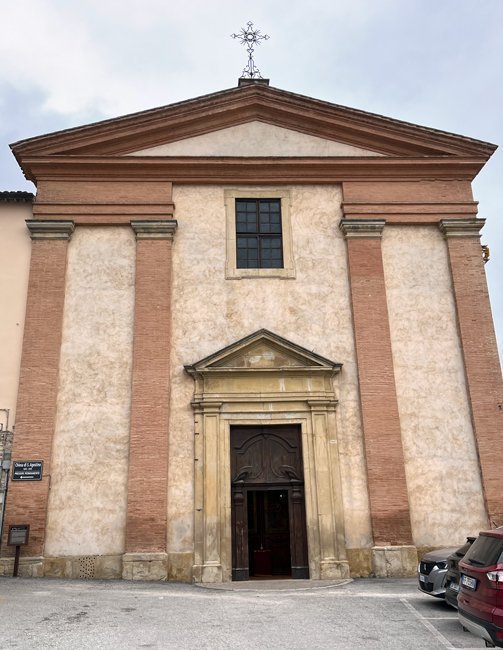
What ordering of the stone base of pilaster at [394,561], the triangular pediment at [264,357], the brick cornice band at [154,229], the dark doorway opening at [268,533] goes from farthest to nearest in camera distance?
1. the brick cornice band at [154,229]
2. the triangular pediment at [264,357]
3. the dark doorway opening at [268,533]
4. the stone base of pilaster at [394,561]

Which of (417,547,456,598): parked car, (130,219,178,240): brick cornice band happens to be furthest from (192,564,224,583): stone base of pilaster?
(130,219,178,240): brick cornice band

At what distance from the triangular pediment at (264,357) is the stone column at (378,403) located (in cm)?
94

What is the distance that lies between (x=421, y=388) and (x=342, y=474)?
8.73 feet

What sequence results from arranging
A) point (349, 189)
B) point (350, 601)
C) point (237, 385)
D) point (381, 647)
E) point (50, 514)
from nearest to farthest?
point (381, 647) < point (350, 601) < point (50, 514) < point (237, 385) < point (349, 189)

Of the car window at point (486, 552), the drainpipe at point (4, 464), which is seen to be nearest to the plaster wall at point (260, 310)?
the drainpipe at point (4, 464)

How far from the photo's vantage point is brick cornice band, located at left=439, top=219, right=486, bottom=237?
47.7 ft

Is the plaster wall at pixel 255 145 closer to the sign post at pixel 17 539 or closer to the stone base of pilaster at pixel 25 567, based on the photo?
the sign post at pixel 17 539

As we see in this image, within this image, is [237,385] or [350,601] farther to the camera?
[237,385]

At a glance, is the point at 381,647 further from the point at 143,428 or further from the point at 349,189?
the point at 349,189

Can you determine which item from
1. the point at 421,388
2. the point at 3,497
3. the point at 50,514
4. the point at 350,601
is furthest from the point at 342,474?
the point at 3,497

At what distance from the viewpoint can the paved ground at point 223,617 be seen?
665 cm

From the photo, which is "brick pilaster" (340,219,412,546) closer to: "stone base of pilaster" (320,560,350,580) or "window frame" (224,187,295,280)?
"stone base of pilaster" (320,560,350,580)

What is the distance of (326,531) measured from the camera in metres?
12.3

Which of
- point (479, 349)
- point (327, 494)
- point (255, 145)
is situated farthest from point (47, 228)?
point (479, 349)
